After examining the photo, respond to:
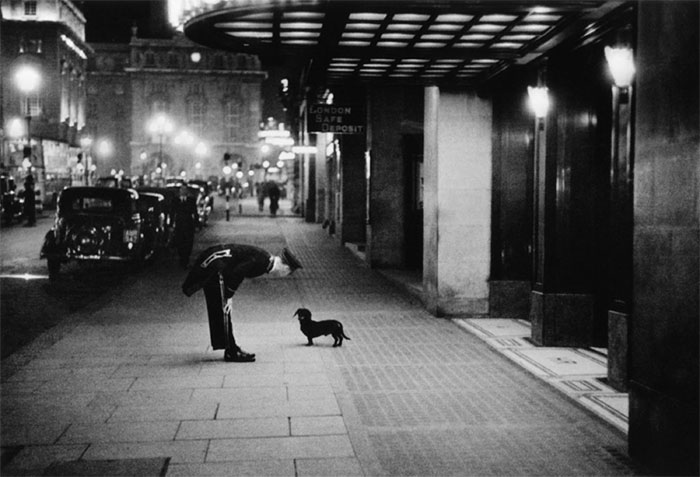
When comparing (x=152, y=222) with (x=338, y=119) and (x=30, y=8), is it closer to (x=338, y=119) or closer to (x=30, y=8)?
(x=338, y=119)

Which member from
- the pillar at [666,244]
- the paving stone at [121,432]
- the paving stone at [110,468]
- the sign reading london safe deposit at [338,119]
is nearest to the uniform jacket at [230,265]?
the paving stone at [121,432]

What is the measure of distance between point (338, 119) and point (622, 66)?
29.7 ft

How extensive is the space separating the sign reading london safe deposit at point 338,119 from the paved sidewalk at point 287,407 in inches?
183

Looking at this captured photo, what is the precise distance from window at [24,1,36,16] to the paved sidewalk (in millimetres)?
83584

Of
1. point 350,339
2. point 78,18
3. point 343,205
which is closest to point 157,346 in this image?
point 350,339

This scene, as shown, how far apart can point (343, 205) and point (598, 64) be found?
16685 millimetres

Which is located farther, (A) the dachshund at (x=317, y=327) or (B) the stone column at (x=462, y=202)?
(B) the stone column at (x=462, y=202)

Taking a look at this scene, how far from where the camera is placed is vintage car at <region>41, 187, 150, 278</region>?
1898cm

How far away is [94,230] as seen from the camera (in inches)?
760

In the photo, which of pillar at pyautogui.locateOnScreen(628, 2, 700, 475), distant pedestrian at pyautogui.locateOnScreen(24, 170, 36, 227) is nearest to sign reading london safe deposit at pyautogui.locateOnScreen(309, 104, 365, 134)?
pillar at pyautogui.locateOnScreen(628, 2, 700, 475)

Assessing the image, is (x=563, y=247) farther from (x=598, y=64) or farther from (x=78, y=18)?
(x=78, y=18)

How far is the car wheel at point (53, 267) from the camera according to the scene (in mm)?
19000

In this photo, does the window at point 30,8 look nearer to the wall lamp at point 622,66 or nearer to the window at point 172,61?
the window at point 172,61

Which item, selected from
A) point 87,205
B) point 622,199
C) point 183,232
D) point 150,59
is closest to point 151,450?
point 622,199
